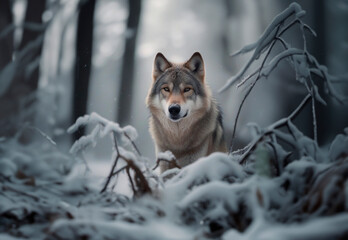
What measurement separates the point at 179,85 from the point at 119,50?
301 cm

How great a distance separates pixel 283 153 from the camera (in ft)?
4.66

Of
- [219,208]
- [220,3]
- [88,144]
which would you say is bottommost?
[219,208]

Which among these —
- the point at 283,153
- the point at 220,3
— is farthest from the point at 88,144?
the point at 220,3

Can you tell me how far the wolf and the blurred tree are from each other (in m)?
1.78

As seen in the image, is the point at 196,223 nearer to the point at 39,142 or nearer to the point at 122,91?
the point at 39,142

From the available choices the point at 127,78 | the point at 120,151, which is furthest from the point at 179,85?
the point at 127,78

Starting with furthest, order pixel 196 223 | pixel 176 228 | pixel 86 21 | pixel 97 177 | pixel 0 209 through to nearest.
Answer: pixel 86 21 < pixel 97 177 < pixel 0 209 < pixel 196 223 < pixel 176 228

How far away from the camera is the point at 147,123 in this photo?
4.63m

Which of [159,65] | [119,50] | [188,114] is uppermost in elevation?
[119,50]

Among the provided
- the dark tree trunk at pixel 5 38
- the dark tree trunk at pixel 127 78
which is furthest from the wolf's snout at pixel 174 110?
the dark tree trunk at pixel 5 38

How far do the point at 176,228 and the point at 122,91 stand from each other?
5.06 meters

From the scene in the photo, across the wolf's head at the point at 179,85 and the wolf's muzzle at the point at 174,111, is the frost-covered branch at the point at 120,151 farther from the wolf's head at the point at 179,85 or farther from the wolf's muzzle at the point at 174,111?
the wolf's head at the point at 179,85

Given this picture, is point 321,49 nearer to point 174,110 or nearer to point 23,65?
point 174,110

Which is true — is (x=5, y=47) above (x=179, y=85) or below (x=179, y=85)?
above
